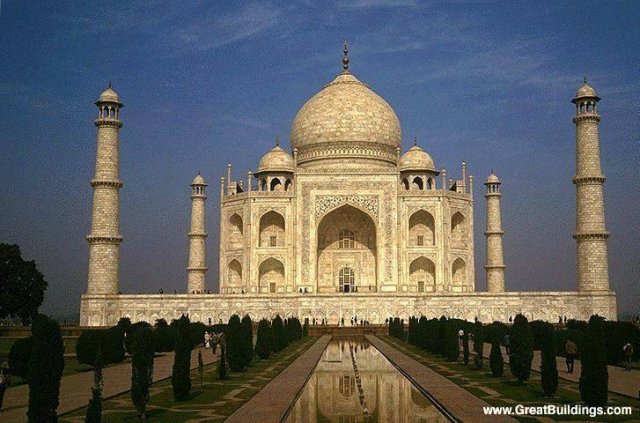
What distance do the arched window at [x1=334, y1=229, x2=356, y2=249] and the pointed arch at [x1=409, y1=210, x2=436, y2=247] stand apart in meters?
2.44

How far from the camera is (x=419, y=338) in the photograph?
18.9 meters

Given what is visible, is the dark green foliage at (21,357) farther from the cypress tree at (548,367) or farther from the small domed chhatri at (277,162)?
the small domed chhatri at (277,162)

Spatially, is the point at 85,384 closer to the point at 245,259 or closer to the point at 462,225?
the point at 245,259

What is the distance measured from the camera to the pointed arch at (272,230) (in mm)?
31359

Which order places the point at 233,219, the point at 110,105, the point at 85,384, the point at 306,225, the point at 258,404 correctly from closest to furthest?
the point at 258,404
the point at 85,384
the point at 110,105
the point at 306,225
the point at 233,219

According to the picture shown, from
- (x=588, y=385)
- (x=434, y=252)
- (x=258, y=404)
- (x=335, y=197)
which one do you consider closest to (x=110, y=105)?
(x=335, y=197)

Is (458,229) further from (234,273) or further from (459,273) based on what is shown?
(234,273)

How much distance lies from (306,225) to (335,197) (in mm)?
1637

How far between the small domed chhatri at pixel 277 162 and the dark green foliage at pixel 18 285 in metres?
10.6

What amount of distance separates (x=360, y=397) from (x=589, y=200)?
20.0m

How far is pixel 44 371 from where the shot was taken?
7457 mm

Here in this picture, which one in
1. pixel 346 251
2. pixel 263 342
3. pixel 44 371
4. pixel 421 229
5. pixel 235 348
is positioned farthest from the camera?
pixel 346 251

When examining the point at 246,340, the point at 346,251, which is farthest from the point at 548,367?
the point at 346,251

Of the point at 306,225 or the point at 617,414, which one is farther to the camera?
the point at 306,225
